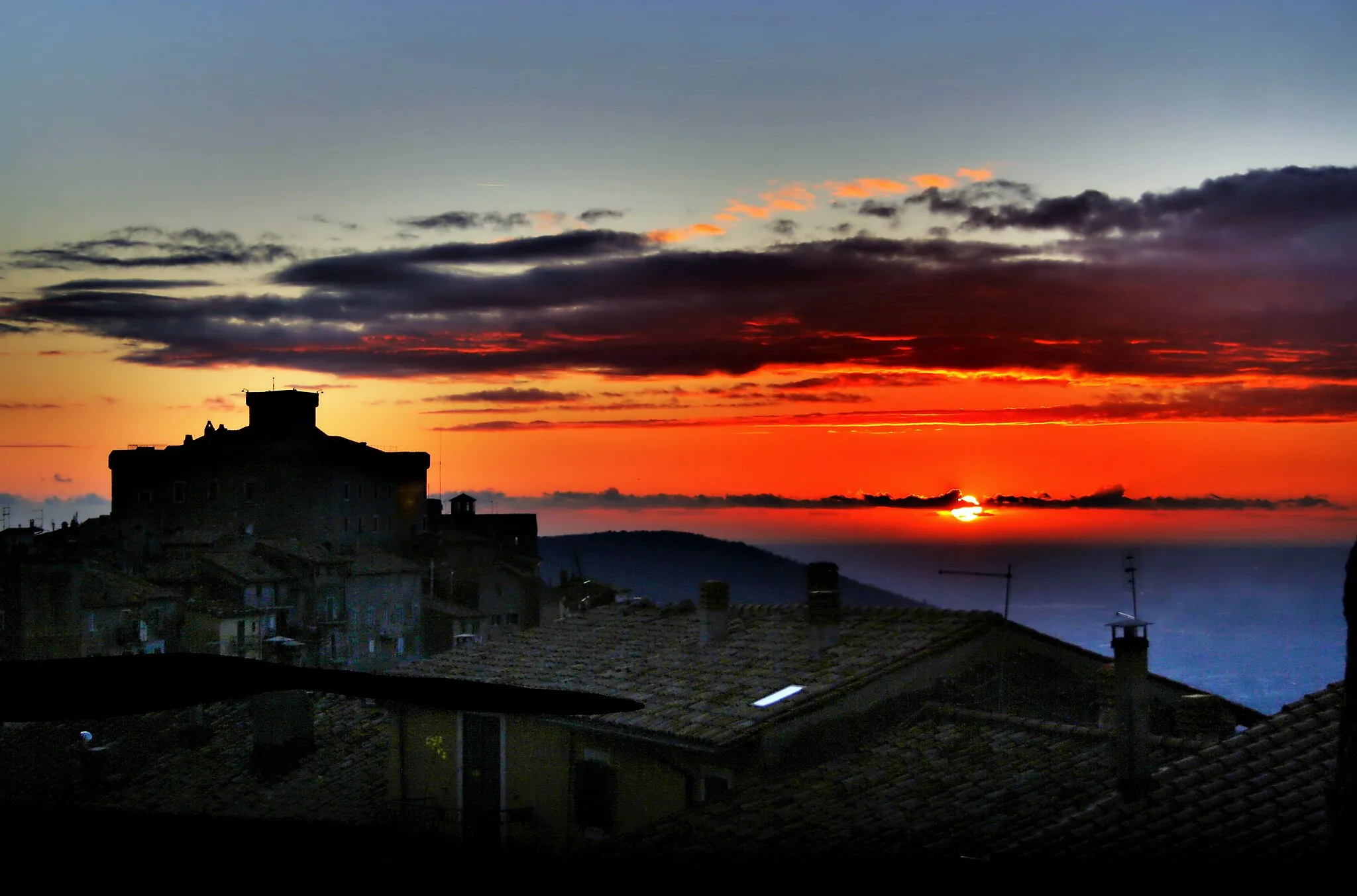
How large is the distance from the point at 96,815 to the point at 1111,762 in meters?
10.7

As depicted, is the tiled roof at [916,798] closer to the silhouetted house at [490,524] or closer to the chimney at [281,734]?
the chimney at [281,734]

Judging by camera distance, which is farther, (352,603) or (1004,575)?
(352,603)

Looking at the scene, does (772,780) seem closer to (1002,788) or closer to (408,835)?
(1002,788)

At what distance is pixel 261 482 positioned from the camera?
64688mm

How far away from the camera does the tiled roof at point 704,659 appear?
1403 centimetres

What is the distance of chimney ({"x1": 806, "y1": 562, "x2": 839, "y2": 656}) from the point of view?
15453 millimetres

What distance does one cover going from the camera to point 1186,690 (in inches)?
603

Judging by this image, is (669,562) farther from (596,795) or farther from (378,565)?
(596,795)

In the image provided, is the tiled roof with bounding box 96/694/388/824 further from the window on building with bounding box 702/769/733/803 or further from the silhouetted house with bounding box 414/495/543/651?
the silhouetted house with bounding box 414/495/543/651

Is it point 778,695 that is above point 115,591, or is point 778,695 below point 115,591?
above

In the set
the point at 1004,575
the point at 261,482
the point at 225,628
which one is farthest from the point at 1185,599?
the point at 261,482

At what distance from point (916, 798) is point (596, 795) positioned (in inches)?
160

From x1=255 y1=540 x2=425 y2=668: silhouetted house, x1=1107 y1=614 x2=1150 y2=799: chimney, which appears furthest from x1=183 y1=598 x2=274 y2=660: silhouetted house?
x1=1107 y1=614 x2=1150 y2=799: chimney

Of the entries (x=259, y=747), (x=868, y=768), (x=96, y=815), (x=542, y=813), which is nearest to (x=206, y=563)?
(x=259, y=747)
